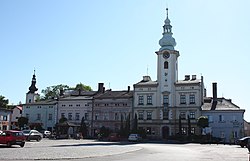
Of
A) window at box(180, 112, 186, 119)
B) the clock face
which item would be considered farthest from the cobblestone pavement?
the clock face

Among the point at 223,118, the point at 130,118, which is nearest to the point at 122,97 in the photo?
the point at 130,118

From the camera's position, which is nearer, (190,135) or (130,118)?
(190,135)

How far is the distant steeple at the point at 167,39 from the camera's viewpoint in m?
68.1

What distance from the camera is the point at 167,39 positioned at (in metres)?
68.1

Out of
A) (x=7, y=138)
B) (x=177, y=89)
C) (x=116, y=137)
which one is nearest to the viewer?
(x=7, y=138)

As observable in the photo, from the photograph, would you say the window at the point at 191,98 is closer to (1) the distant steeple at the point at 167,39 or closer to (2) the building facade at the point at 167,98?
(2) the building facade at the point at 167,98

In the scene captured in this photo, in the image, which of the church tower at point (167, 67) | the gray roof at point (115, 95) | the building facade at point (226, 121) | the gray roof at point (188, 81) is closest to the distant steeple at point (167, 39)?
the church tower at point (167, 67)

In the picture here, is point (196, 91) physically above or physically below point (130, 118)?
above

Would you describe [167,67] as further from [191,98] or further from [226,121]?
[226,121]

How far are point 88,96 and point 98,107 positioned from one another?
5.60 meters

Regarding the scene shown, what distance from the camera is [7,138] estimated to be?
28094 mm

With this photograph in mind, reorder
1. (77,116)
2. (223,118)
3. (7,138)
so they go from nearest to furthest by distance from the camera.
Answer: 1. (7,138)
2. (223,118)
3. (77,116)

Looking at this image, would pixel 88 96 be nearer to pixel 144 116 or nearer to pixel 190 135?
pixel 144 116

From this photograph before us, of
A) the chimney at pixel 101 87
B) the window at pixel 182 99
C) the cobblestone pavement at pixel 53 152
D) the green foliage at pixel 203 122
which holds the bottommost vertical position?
the cobblestone pavement at pixel 53 152
